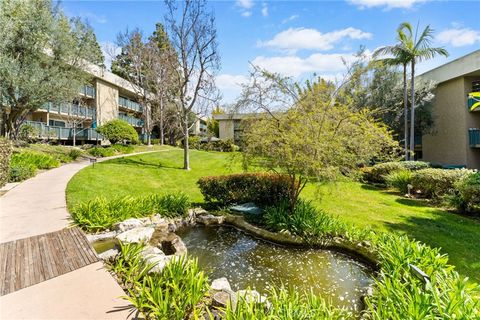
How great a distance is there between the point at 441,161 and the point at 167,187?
21.1 metres

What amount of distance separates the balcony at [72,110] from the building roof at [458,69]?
98.4ft

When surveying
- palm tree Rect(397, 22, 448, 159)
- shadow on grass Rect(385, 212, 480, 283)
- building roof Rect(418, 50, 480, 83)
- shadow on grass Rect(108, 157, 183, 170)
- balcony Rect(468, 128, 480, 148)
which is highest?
palm tree Rect(397, 22, 448, 159)

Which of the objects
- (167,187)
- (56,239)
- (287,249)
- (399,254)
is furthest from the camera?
(167,187)

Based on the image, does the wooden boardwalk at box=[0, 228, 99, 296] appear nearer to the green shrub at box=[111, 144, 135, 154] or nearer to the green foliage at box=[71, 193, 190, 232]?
the green foliage at box=[71, 193, 190, 232]

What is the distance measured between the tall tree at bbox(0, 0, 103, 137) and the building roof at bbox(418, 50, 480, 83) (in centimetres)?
2590

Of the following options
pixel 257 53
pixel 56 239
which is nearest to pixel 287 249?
pixel 56 239

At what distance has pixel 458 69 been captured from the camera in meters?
16.6

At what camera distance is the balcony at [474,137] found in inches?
630

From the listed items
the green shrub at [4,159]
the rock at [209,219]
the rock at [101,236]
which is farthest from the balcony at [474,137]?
the green shrub at [4,159]

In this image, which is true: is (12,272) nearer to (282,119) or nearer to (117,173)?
(282,119)

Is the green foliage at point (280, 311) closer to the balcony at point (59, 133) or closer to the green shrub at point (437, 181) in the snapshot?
the green shrub at point (437, 181)

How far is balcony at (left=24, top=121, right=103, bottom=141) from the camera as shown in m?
18.9

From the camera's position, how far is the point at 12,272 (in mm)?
3758

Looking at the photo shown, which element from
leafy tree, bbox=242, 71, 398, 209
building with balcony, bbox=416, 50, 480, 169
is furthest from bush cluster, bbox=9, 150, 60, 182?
building with balcony, bbox=416, 50, 480, 169
